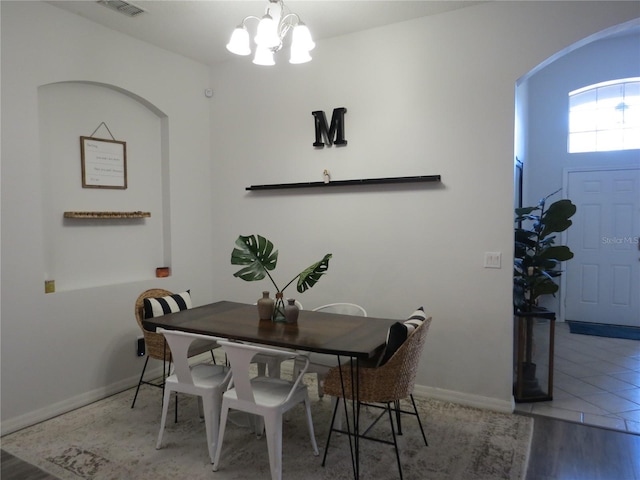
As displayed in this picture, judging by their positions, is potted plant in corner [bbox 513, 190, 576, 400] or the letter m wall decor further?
the letter m wall decor

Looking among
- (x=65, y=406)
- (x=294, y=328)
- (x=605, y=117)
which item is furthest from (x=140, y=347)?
(x=605, y=117)

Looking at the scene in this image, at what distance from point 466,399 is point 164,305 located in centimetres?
236

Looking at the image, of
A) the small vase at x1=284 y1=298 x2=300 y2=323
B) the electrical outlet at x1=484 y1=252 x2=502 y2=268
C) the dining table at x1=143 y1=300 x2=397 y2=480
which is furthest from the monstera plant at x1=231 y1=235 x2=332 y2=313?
the electrical outlet at x1=484 y1=252 x2=502 y2=268

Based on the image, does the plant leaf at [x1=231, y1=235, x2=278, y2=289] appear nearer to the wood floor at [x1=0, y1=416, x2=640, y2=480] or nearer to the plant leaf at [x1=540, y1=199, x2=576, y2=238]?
the wood floor at [x1=0, y1=416, x2=640, y2=480]

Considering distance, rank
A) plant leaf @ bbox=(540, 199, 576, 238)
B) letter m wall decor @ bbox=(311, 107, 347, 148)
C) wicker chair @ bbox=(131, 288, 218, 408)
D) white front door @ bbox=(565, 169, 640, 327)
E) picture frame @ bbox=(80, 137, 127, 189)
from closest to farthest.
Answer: wicker chair @ bbox=(131, 288, 218, 408)
plant leaf @ bbox=(540, 199, 576, 238)
picture frame @ bbox=(80, 137, 127, 189)
letter m wall decor @ bbox=(311, 107, 347, 148)
white front door @ bbox=(565, 169, 640, 327)

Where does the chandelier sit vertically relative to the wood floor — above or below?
above

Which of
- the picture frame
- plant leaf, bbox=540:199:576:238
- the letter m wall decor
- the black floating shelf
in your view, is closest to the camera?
plant leaf, bbox=540:199:576:238

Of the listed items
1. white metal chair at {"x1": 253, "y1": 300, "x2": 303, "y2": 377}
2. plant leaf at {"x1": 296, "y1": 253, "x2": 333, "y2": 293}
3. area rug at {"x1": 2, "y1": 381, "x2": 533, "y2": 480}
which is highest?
plant leaf at {"x1": 296, "y1": 253, "x2": 333, "y2": 293}

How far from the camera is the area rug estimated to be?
2420 mm

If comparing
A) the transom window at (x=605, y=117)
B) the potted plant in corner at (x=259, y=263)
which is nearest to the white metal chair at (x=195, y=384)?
the potted plant in corner at (x=259, y=263)

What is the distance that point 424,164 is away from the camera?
11.3ft

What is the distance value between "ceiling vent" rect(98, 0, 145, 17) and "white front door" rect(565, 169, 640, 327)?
17.2 ft

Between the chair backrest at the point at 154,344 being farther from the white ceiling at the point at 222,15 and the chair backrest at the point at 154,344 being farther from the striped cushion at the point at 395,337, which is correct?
the white ceiling at the point at 222,15

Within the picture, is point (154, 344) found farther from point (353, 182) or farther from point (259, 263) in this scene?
point (353, 182)
